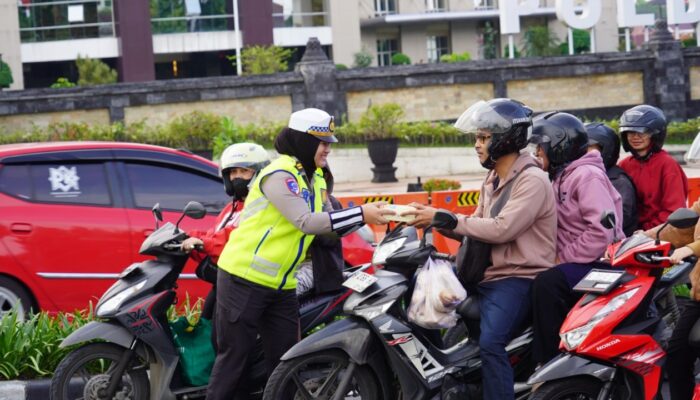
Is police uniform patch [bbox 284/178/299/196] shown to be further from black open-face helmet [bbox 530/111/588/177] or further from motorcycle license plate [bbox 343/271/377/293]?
black open-face helmet [bbox 530/111/588/177]

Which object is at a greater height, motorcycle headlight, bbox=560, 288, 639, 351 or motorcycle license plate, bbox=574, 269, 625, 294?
motorcycle license plate, bbox=574, 269, 625, 294

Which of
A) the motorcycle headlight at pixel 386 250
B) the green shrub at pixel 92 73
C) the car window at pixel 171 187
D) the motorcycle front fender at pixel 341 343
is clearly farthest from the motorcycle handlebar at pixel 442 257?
the green shrub at pixel 92 73

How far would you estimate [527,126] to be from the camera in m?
5.85

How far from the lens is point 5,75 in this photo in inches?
1769

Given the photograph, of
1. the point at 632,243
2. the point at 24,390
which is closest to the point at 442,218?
the point at 632,243

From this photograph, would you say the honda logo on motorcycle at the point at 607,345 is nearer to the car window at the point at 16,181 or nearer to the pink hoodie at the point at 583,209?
the pink hoodie at the point at 583,209

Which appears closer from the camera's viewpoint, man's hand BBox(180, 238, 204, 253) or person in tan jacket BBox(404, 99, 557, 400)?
person in tan jacket BBox(404, 99, 557, 400)

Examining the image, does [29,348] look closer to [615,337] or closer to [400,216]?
[400,216]

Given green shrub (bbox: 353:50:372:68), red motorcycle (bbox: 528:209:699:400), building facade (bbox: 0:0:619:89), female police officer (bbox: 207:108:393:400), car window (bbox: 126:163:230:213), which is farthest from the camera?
green shrub (bbox: 353:50:372:68)

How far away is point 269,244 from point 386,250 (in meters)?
0.61

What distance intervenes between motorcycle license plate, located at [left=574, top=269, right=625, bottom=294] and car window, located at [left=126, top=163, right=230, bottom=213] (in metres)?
4.45

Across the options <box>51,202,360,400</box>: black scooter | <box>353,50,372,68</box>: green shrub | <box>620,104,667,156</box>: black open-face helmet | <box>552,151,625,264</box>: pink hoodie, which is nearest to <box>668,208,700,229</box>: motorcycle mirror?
<box>552,151,625,264</box>: pink hoodie

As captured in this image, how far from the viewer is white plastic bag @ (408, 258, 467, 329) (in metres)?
5.64

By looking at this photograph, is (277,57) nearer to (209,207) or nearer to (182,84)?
(182,84)
